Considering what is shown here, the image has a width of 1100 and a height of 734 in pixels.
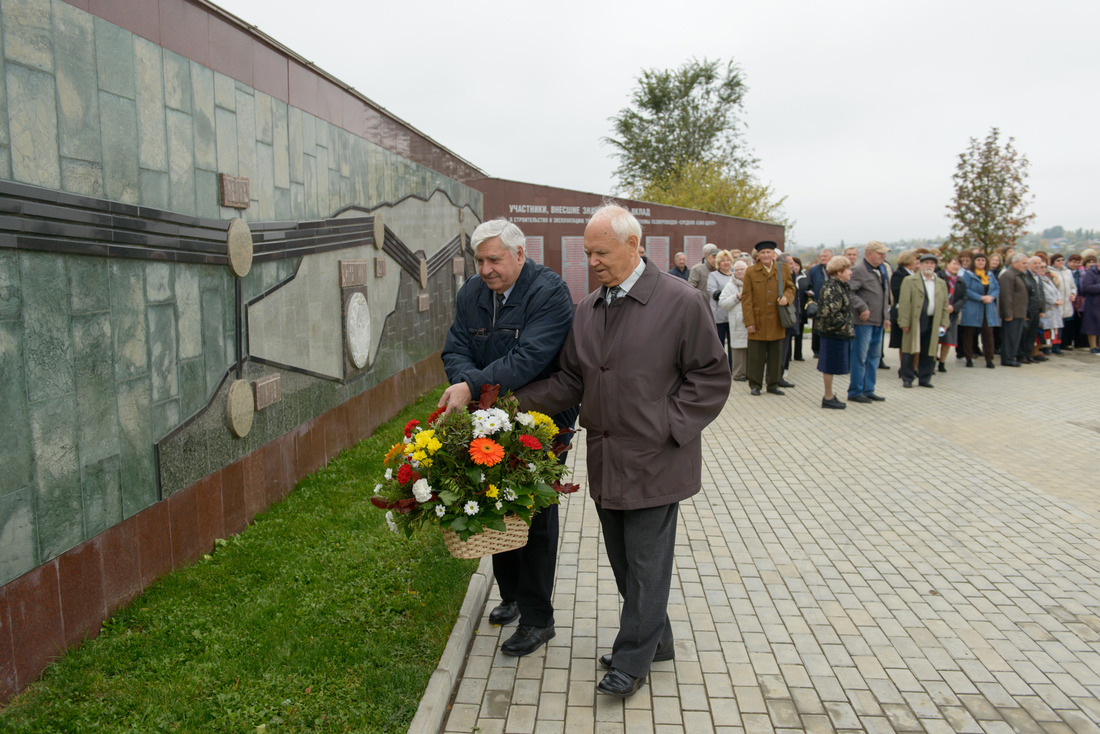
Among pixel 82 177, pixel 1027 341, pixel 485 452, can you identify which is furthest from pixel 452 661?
pixel 1027 341

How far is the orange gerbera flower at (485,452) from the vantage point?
332 cm

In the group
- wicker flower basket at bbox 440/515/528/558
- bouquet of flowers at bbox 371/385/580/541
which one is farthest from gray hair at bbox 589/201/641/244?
wicker flower basket at bbox 440/515/528/558

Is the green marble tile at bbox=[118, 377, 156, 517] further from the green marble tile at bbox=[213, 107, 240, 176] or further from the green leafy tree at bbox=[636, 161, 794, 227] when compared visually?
the green leafy tree at bbox=[636, 161, 794, 227]

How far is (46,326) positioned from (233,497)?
2021 millimetres

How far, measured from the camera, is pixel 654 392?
11.5 ft

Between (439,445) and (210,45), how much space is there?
3345 millimetres

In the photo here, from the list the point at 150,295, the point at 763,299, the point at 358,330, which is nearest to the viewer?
the point at 150,295

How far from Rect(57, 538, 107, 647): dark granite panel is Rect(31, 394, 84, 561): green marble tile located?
7 cm

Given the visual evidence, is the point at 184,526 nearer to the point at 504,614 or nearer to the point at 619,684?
the point at 504,614

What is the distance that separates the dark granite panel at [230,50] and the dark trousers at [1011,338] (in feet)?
44.1

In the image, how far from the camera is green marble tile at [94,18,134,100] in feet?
13.1

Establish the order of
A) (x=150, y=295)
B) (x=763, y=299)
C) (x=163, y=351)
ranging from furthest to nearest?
(x=763, y=299), (x=163, y=351), (x=150, y=295)

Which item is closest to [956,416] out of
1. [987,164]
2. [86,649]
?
[86,649]

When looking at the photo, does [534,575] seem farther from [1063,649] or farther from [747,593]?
[1063,649]
